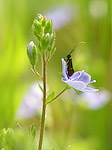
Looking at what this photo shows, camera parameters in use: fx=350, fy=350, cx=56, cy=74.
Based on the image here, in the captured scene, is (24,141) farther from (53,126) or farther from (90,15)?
(90,15)

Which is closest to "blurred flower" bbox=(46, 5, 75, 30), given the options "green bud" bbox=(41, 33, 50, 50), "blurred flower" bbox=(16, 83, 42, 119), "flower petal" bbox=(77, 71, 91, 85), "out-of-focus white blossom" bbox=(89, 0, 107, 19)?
"out-of-focus white blossom" bbox=(89, 0, 107, 19)

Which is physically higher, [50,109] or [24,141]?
[50,109]

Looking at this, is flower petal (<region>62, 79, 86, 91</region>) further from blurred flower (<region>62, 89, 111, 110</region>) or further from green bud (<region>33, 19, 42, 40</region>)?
blurred flower (<region>62, 89, 111, 110</region>)

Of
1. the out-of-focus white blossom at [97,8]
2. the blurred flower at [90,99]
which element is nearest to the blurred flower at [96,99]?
the blurred flower at [90,99]

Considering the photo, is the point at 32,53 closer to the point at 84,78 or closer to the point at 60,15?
the point at 84,78

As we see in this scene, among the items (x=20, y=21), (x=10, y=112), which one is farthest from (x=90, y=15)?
(x=10, y=112)

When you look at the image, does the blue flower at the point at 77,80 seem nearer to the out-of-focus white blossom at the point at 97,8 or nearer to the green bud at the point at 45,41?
the green bud at the point at 45,41

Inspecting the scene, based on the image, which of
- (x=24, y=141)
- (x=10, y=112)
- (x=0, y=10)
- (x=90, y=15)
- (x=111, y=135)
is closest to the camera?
(x=24, y=141)

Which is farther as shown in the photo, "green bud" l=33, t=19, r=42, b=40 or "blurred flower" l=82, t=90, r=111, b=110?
"blurred flower" l=82, t=90, r=111, b=110
